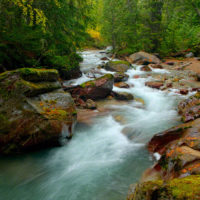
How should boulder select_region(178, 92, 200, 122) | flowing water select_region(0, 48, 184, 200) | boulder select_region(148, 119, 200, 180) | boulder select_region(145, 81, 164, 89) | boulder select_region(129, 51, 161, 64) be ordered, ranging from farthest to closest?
boulder select_region(129, 51, 161, 64) → boulder select_region(145, 81, 164, 89) → boulder select_region(178, 92, 200, 122) → flowing water select_region(0, 48, 184, 200) → boulder select_region(148, 119, 200, 180)

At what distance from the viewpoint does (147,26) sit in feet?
66.1

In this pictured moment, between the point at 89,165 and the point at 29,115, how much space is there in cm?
200

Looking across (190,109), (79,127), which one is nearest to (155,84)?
(190,109)

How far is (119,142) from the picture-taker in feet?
16.3

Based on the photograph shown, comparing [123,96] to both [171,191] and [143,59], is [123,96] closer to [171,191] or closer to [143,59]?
[171,191]

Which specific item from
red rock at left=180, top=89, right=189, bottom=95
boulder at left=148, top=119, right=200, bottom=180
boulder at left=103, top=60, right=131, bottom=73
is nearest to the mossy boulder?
boulder at left=148, top=119, right=200, bottom=180

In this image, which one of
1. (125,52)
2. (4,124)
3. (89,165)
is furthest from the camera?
(125,52)

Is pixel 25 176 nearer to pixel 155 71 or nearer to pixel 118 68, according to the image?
pixel 118 68

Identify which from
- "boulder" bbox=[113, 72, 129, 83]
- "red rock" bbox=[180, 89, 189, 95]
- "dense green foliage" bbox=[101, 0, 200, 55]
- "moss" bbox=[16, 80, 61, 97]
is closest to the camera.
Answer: "moss" bbox=[16, 80, 61, 97]

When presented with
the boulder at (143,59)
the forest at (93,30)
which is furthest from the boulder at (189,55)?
the boulder at (143,59)

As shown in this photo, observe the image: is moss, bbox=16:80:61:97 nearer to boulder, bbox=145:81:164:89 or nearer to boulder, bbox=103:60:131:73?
boulder, bbox=145:81:164:89

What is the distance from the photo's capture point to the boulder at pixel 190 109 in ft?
17.8

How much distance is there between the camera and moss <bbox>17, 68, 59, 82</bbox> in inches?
190

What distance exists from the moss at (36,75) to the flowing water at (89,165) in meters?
1.98
